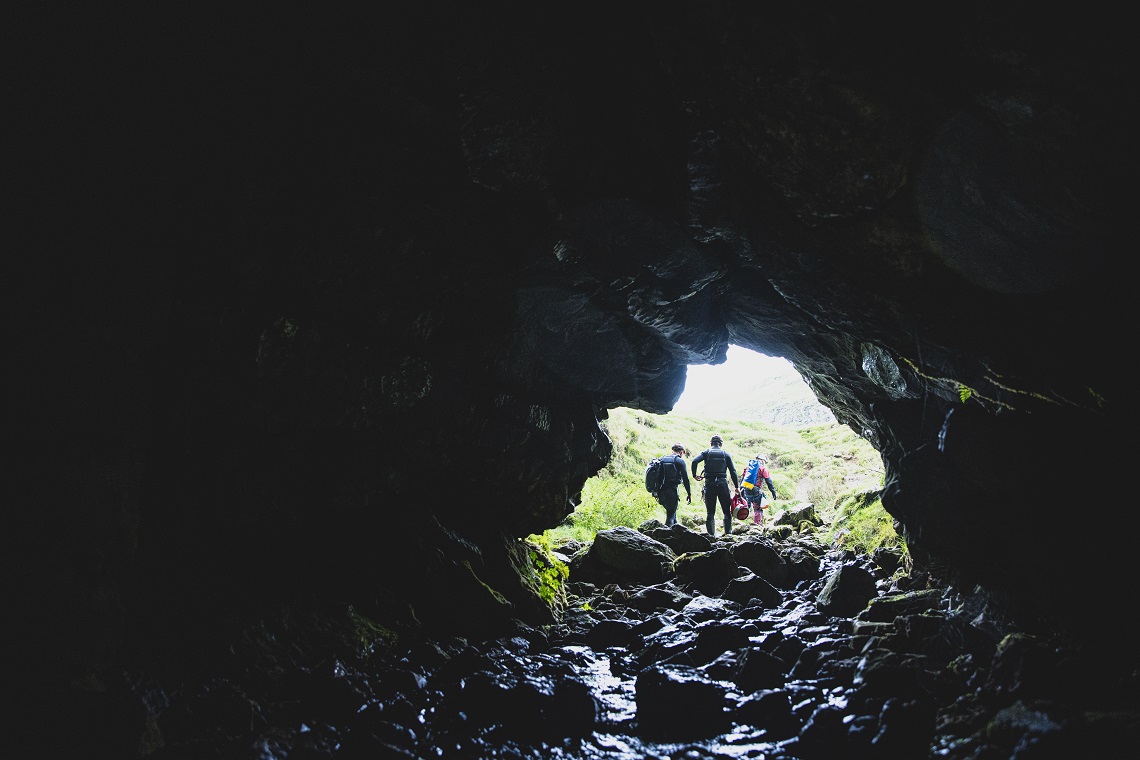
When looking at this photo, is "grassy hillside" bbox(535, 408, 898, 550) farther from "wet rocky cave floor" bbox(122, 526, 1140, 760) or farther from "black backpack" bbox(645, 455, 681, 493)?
"wet rocky cave floor" bbox(122, 526, 1140, 760)

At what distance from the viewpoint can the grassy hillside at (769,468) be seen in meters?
14.3

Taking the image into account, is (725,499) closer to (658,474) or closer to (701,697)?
(658,474)

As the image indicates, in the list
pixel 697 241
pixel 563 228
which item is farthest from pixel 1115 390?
pixel 563 228

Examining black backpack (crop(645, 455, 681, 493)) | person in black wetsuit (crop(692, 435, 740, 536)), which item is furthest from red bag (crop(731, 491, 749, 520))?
black backpack (crop(645, 455, 681, 493))

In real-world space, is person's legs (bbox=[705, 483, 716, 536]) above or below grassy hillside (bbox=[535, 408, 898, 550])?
above

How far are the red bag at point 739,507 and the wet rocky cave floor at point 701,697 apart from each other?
951cm

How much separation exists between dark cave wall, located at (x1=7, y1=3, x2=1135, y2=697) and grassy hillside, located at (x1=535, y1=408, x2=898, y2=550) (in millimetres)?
6727

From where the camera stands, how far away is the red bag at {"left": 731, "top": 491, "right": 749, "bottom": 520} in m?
17.5

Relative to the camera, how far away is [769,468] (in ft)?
107

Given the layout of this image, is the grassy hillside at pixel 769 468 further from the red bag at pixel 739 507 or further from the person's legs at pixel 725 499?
the person's legs at pixel 725 499

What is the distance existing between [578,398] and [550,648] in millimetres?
4981

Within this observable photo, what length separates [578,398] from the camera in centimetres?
1134

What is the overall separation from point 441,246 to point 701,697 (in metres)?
5.84

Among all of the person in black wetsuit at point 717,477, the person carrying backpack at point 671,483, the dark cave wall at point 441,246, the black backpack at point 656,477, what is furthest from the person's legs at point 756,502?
the dark cave wall at point 441,246
